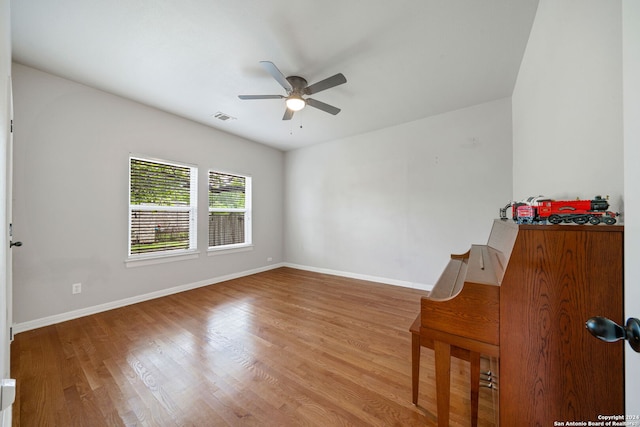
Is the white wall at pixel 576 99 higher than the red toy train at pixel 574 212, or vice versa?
the white wall at pixel 576 99

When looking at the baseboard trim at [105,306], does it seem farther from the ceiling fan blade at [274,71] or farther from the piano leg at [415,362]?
the piano leg at [415,362]

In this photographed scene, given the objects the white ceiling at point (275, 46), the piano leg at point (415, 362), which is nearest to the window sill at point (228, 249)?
the white ceiling at point (275, 46)

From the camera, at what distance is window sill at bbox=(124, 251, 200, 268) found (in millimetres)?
3080

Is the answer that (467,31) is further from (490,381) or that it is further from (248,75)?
(490,381)

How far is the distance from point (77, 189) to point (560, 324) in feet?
13.8

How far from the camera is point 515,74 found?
2.50m

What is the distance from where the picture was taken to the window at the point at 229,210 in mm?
4098

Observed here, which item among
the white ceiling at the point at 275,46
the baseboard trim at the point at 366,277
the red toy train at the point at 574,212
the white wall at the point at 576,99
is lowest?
the baseboard trim at the point at 366,277

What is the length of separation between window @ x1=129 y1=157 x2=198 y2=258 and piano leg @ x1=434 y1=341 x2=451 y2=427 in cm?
367

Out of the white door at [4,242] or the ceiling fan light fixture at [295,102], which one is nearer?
the white door at [4,242]

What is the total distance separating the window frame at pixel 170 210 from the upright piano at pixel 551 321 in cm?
376

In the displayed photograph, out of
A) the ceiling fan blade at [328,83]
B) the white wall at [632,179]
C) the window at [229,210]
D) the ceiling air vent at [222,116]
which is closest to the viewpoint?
the white wall at [632,179]

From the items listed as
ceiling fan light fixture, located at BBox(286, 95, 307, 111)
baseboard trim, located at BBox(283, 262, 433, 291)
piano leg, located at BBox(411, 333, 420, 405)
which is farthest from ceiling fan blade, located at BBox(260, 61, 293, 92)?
baseboard trim, located at BBox(283, 262, 433, 291)

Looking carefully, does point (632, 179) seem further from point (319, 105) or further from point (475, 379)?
point (319, 105)
